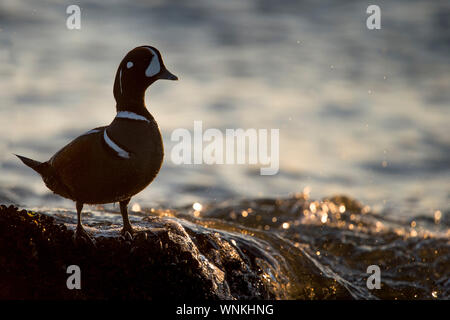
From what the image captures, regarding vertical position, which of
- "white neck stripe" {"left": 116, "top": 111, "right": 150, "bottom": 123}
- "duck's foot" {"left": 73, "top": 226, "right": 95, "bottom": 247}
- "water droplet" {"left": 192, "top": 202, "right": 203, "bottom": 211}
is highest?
"white neck stripe" {"left": 116, "top": 111, "right": 150, "bottom": 123}

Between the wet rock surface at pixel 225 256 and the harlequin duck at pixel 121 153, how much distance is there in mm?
355

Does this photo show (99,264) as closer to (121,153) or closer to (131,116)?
(121,153)

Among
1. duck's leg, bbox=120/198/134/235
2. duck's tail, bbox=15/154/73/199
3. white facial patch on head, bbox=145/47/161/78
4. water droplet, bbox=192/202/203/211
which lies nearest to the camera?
white facial patch on head, bbox=145/47/161/78

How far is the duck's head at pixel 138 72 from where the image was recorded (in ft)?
17.7

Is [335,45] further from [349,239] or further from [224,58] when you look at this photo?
[349,239]

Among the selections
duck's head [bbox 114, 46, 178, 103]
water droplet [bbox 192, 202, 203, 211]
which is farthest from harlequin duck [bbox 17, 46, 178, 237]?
water droplet [bbox 192, 202, 203, 211]

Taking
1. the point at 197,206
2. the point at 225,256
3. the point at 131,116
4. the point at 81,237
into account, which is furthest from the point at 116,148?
the point at 197,206

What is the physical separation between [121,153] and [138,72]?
710 millimetres

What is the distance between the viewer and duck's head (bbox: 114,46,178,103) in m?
5.39

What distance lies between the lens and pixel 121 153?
5.18 m

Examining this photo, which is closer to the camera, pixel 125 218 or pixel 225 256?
pixel 125 218

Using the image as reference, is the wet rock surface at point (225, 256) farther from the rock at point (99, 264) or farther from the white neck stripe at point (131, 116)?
the white neck stripe at point (131, 116)

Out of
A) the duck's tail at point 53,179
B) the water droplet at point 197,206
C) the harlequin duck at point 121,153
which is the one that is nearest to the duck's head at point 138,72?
the harlequin duck at point 121,153

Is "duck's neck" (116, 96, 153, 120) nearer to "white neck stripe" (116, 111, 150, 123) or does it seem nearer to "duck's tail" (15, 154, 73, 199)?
"white neck stripe" (116, 111, 150, 123)
